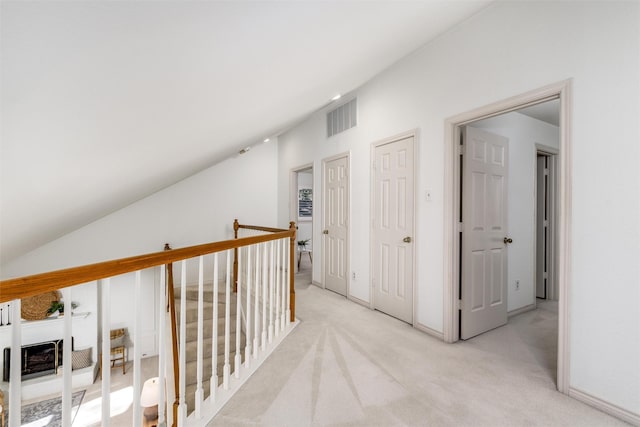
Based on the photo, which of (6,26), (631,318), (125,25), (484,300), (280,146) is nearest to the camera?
(6,26)

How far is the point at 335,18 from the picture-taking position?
59.7 inches

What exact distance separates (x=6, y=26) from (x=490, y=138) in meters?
3.37

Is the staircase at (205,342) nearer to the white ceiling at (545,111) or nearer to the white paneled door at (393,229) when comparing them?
the white paneled door at (393,229)

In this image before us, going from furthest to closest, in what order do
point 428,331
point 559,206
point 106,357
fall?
point 428,331 → point 559,206 → point 106,357

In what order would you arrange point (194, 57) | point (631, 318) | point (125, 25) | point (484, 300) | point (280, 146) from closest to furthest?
point (125, 25)
point (194, 57)
point (631, 318)
point (484, 300)
point (280, 146)

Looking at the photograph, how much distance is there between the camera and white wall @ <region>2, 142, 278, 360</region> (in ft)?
14.0

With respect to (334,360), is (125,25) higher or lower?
higher

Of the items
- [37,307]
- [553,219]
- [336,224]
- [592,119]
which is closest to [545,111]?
[553,219]

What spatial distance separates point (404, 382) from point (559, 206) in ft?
5.68

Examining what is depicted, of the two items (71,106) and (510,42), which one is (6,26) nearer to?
(71,106)

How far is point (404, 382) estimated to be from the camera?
1984 mm

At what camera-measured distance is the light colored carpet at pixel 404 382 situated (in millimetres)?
1657

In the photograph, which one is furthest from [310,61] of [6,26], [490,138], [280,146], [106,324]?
[280,146]

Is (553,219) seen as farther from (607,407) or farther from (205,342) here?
(205,342)
